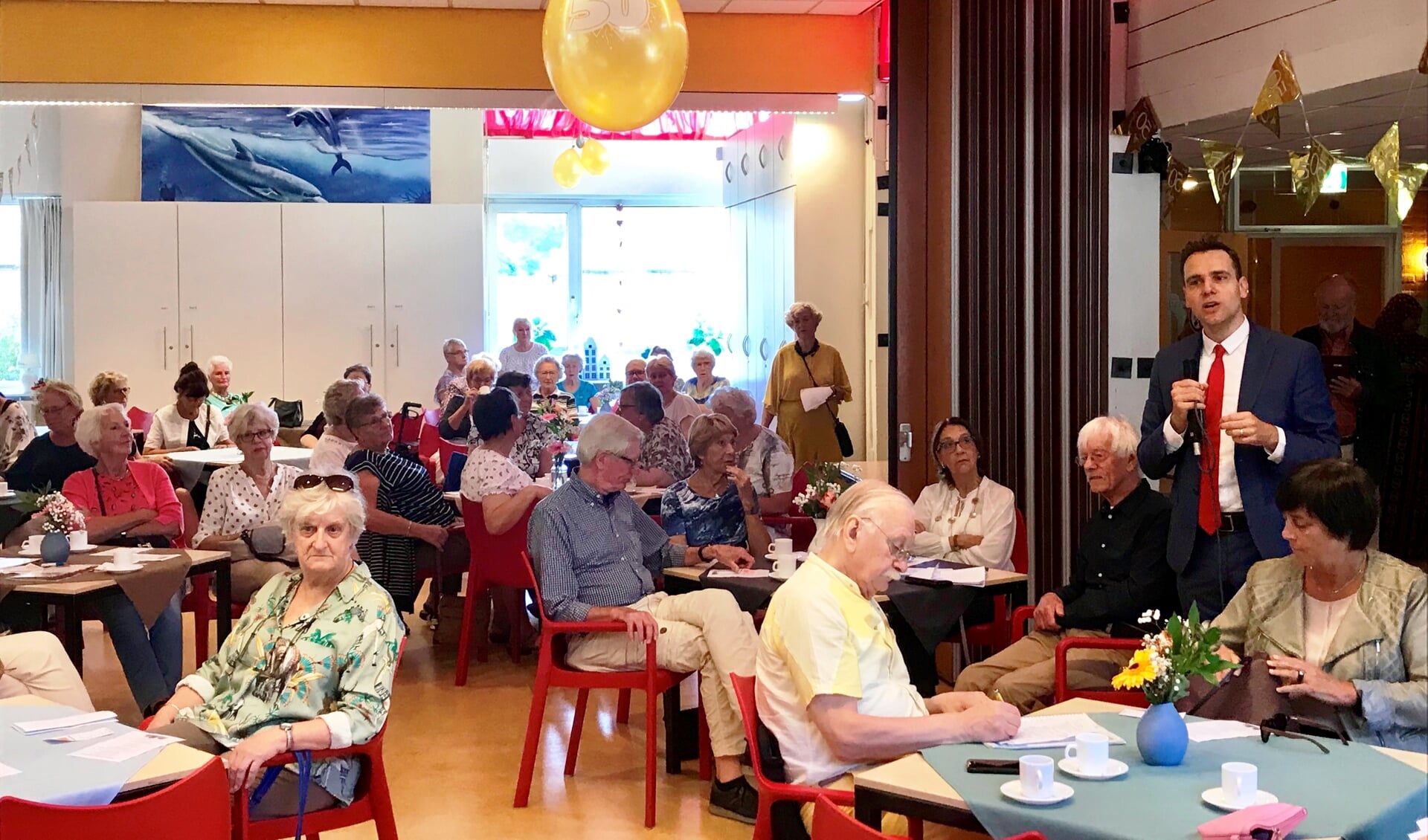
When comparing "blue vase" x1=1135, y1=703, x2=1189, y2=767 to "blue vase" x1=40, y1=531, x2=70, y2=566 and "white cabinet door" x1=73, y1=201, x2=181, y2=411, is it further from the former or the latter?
"white cabinet door" x1=73, y1=201, x2=181, y2=411

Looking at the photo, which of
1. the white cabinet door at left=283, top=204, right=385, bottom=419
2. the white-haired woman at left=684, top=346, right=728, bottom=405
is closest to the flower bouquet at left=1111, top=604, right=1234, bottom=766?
the white-haired woman at left=684, top=346, right=728, bottom=405

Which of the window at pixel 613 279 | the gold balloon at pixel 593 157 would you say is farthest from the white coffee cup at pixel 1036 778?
the window at pixel 613 279

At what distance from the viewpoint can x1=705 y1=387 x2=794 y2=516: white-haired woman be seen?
701 centimetres

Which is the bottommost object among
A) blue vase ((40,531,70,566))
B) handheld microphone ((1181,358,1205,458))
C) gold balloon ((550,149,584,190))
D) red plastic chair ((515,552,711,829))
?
red plastic chair ((515,552,711,829))

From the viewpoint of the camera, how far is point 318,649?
133 inches

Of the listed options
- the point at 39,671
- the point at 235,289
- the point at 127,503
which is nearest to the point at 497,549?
the point at 127,503

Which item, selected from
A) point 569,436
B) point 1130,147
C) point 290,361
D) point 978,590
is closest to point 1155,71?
point 1130,147

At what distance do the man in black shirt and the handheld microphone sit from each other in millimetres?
525

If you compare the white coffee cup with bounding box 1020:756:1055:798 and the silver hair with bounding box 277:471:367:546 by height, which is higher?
the silver hair with bounding box 277:471:367:546

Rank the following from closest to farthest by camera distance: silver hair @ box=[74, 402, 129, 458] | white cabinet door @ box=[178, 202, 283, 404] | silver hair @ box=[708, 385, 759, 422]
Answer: silver hair @ box=[74, 402, 129, 458]
silver hair @ box=[708, 385, 759, 422]
white cabinet door @ box=[178, 202, 283, 404]

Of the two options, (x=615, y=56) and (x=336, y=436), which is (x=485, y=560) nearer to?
(x=336, y=436)

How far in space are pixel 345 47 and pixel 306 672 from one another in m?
5.51

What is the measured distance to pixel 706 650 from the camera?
4652 mm

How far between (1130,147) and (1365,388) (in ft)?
7.28
